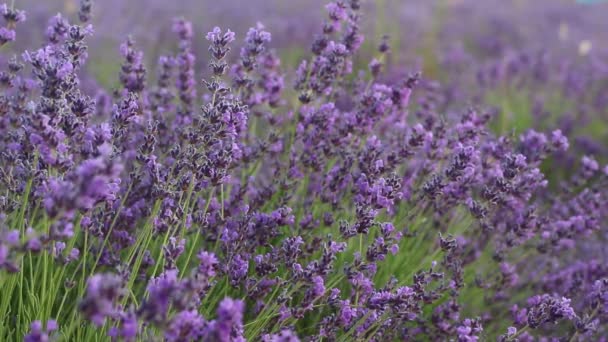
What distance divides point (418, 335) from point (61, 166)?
162 centimetres

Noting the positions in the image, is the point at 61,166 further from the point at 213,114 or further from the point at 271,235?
the point at 271,235

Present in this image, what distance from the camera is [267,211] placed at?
2.85m

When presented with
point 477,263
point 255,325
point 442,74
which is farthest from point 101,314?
point 442,74

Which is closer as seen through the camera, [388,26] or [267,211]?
[267,211]

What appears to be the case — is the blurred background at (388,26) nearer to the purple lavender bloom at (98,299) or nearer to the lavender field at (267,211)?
the lavender field at (267,211)

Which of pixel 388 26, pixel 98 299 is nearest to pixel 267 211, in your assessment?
pixel 98 299

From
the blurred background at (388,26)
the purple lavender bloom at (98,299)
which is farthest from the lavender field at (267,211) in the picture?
the blurred background at (388,26)

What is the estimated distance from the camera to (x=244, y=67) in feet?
8.66

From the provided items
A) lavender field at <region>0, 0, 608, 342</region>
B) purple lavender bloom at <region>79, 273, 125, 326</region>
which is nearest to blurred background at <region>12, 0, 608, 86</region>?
lavender field at <region>0, 0, 608, 342</region>

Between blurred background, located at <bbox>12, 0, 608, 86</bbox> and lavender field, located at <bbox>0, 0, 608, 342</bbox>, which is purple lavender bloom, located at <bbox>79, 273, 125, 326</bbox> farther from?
blurred background, located at <bbox>12, 0, 608, 86</bbox>

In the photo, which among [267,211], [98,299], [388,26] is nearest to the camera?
[98,299]

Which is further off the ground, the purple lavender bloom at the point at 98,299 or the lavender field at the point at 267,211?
the lavender field at the point at 267,211

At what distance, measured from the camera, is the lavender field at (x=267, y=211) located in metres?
1.85

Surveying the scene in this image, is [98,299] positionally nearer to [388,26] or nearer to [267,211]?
[267,211]
